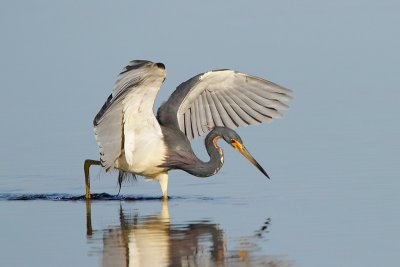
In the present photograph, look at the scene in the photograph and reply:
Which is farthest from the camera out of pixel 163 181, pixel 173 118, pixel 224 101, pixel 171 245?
pixel 224 101

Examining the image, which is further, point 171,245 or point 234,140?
point 234,140

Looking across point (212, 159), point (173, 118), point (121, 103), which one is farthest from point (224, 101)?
point (121, 103)

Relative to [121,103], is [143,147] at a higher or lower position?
lower

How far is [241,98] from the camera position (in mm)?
14258

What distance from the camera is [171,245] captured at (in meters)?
10.3

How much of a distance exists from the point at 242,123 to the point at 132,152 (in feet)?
6.02

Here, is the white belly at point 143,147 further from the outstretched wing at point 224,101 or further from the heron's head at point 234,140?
the heron's head at point 234,140

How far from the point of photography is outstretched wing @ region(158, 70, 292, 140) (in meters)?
13.8

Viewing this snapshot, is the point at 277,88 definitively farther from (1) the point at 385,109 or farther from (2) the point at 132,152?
(1) the point at 385,109

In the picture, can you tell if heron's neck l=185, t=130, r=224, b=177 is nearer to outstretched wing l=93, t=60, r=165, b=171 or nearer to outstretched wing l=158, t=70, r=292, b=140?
outstretched wing l=158, t=70, r=292, b=140

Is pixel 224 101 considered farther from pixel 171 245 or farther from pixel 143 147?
pixel 171 245

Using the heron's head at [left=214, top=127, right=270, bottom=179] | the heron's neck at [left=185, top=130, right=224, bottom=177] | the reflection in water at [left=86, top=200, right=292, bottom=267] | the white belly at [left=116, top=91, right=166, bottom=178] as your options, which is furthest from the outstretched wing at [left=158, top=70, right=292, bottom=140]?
the reflection in water at [left=86, top=200, right=292, bottom=267]

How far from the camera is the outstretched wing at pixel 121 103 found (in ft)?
38.3

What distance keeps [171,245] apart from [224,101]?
171 inches
